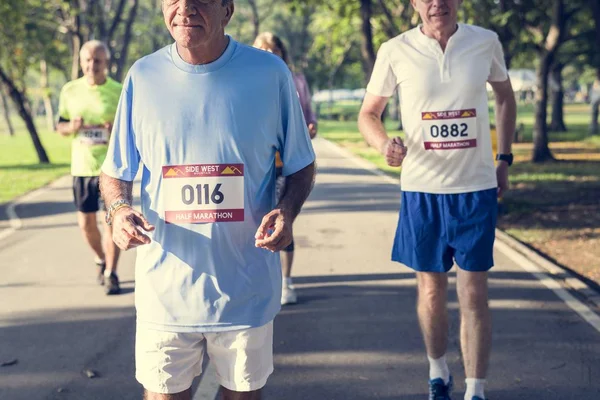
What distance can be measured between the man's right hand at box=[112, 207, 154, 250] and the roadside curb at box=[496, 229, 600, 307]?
5.22 m

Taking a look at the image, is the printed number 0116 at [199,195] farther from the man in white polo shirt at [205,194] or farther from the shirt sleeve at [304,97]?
the shirt sleeve at [304,97]

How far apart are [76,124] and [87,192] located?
0.60 metres

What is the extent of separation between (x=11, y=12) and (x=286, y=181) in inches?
1011

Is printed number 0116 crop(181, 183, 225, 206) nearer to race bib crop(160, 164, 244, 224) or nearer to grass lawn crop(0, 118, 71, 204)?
race bib crop(160, 164, 244, 224)

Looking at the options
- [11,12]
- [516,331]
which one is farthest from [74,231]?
[11,12]

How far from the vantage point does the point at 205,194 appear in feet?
10.7

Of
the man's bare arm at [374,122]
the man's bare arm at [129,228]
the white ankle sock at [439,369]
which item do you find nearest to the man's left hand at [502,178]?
the man's bare arm at [374,122]

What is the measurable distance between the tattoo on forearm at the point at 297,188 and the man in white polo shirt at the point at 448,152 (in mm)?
1255

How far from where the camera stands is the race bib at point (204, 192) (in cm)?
325

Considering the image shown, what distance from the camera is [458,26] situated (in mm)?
4848

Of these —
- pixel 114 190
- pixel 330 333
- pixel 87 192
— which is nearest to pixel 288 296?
pixel 330 333

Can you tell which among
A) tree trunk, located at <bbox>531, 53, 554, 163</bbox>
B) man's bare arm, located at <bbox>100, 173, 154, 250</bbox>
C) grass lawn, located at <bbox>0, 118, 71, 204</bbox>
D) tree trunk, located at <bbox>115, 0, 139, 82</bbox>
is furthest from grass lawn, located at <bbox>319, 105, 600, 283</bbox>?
tree trunk, located at <bbox>115, 0, 139, 82</bbox>

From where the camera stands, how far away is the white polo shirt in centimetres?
475

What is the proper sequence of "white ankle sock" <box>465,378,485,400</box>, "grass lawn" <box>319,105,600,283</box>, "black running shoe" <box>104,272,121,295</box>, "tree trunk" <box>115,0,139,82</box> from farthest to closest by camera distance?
"tree trunk" <box>115,0,139,82</box>
"grass lawn" <box>319,105,600,283</box>
"black running shoe" <box>104,272,121,295</box>
"white ankle sock" <box>465,378,485,400</box>
